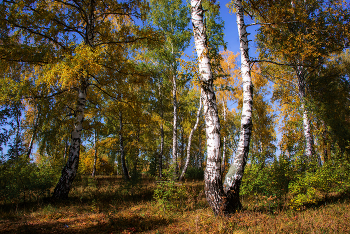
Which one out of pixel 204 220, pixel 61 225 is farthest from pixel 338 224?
pixel 61 225

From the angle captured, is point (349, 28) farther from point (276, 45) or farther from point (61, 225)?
point (61, 225)

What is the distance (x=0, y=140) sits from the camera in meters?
5.81

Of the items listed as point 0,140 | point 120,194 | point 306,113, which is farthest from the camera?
point 306,113

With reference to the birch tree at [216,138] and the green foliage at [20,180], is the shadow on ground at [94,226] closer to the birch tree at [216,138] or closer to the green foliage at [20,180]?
the birch tree at [216,138]

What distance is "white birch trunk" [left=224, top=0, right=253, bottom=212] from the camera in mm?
4402

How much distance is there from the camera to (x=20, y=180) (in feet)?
18.8

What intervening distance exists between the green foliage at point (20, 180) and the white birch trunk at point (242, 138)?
6.05 metres

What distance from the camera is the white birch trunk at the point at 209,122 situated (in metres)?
4.26

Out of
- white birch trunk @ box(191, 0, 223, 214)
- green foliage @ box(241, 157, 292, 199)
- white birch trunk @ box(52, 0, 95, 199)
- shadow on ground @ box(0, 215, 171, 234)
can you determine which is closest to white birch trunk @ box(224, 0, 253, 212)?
white birch trunk @ box(191, 0, 223, 214)

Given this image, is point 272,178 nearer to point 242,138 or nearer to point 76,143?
point 242,138

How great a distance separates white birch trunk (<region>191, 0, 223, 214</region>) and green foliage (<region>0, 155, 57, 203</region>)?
561 cm

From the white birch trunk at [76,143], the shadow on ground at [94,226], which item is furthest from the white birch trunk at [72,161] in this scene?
the shadow on ground at [94,226]

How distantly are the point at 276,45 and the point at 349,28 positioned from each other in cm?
339

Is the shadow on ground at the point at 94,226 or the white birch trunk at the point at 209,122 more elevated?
the white birch trunk at the point at 209,122
